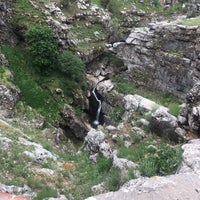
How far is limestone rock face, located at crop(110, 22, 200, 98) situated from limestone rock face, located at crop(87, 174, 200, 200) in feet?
78.7

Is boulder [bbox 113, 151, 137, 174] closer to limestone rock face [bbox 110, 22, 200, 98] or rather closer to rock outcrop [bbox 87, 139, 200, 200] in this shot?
rock outcrop [bbox 87, 139, 200, 200]

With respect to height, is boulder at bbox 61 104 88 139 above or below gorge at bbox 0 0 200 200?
below

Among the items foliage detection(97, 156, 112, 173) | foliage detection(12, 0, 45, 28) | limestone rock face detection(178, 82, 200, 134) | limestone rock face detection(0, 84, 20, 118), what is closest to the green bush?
foliage detection(12, 0, 45, 28)

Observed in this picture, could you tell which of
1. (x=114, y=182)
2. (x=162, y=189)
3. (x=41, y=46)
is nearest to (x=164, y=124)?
(x=114, y=182)

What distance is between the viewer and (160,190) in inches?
397

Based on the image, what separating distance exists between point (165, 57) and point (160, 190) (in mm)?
27418

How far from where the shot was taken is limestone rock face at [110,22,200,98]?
34.4 meters

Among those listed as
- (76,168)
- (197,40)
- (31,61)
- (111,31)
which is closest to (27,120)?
(31,61)

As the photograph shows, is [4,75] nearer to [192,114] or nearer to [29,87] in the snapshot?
[29,87]

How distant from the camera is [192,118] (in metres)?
18.1

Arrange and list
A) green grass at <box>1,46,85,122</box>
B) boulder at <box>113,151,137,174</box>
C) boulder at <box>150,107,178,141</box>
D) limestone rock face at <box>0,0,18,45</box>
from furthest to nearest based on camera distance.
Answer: limestone rock face at <box>0,0,18,45</box> → green grass at <box>1,46,85,122</box> → boulder at <box>150,107,178,141</box> → boulder at <box>113,151,137,174</box>

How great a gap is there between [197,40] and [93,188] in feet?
77.9

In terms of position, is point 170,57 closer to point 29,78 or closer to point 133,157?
point 29,78

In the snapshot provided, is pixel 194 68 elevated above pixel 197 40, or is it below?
below
